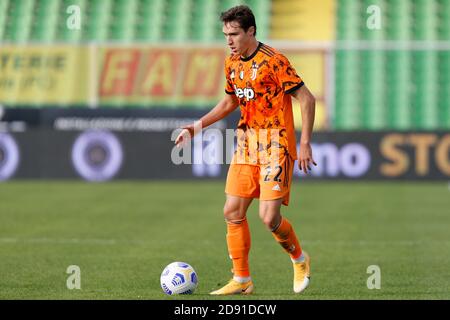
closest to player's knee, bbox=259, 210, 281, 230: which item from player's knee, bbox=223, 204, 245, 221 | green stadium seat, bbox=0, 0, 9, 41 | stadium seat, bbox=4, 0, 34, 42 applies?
player's knee, bbox=223, 204, 245, 221

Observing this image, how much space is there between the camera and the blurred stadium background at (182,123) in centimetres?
1177

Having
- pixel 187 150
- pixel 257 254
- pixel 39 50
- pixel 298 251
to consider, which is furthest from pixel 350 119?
pixel 298 251

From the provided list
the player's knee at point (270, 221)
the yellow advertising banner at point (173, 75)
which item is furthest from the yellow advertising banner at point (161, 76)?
the player's knee at point (270, 221)

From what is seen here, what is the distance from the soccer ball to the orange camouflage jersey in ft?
3.12

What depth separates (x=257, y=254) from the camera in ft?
35.4

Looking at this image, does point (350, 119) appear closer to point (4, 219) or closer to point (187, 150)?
point (187, 150)

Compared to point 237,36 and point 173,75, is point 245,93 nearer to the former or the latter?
point 237,36

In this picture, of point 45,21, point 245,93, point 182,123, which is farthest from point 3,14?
point 245,93

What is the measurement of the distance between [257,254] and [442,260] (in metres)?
1.87

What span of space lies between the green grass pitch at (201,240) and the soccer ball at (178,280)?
0.33 ft

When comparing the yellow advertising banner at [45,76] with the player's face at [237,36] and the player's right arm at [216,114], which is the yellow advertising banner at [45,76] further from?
the player's face at [237,36]

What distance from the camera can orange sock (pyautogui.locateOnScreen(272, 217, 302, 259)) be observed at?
26.7 ft

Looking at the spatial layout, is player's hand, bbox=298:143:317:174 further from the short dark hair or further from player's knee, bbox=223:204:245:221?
the short dark hair
